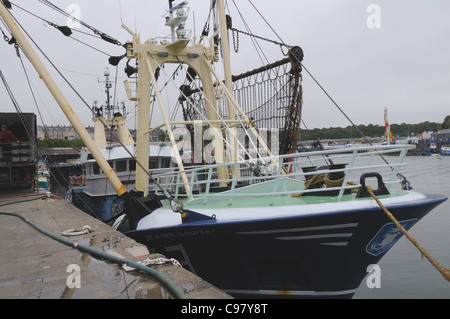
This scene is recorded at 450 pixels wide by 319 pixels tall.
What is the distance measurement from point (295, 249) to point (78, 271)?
3.31 m

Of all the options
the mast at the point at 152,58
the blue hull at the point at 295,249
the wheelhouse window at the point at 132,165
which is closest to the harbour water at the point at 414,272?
the blue hull at the point at 295,249

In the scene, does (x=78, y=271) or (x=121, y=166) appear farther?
(x=121, y=166)

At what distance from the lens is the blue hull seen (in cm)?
575

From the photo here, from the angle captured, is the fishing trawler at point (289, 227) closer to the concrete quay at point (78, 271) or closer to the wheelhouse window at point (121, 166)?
the concrete quay at point (78, 271)

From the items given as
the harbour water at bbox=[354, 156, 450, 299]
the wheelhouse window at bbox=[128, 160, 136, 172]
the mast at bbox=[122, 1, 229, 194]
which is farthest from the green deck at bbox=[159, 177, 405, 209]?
the wheelhouse window at bbox=[128, 160, 136, 172]

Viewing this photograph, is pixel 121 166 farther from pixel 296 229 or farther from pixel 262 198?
pixel 296 229

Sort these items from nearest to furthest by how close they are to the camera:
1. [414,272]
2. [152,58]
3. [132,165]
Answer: [152,58] → [414,272] → [132,165]

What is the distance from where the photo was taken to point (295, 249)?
239 inches

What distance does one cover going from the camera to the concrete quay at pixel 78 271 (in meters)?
4.32

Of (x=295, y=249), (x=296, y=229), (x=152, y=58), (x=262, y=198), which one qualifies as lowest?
(x=295, y=249)

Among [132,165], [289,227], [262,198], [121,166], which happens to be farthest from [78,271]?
[121,166]

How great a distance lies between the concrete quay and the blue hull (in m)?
1.30

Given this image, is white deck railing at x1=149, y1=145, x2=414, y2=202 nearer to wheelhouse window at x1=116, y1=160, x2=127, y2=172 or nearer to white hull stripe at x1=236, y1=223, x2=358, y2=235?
white hull stripe at x1=236, y1=223, x2=358, y2=235
